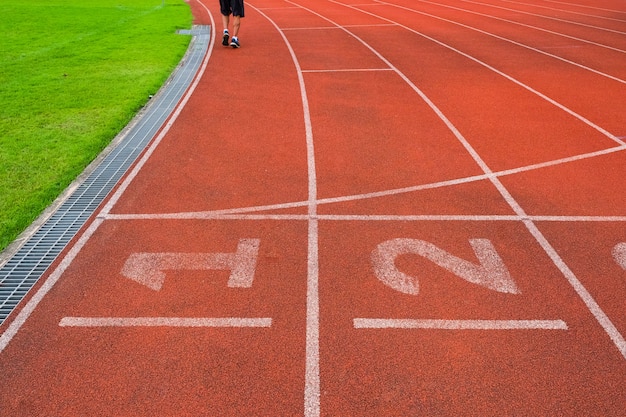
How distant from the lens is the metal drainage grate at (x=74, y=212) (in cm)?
452

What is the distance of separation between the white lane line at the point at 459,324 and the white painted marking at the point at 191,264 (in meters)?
1.09

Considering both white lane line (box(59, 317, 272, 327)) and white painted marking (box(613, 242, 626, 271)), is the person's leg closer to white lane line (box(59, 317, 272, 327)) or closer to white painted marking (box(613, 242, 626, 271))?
white lane line (box(59, 317, 272, 327))

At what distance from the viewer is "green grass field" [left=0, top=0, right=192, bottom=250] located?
622 centimetres

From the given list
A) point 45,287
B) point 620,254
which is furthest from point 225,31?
point 620,254

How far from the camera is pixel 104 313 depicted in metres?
4.16

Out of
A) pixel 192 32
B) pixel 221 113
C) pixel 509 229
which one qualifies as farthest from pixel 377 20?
pixel 509 229

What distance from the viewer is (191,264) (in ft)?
15.5

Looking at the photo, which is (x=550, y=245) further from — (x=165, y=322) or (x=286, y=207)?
(x=165, y=322)

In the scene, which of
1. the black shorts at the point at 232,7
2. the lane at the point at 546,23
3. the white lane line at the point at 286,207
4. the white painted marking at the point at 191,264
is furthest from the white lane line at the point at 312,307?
the lane at the point at 546,23

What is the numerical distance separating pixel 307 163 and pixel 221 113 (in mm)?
2555

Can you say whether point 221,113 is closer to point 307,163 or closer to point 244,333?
point 307,163

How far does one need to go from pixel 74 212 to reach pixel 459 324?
4.02m

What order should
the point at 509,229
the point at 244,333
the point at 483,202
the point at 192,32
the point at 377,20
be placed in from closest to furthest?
the point at 244,333, the point at 509,229, the point at 483,202, the point at 192,32, the point at 377,20

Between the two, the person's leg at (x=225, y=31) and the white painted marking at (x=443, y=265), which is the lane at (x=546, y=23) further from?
the white painted marking at (x=443, y=265)
